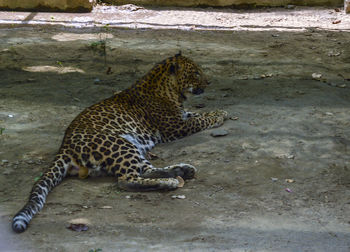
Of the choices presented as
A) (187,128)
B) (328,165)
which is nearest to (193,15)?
(187,128)

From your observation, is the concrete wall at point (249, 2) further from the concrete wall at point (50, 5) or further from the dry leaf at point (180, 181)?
the dry leaf at point (180, 181)

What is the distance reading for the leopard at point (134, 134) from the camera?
191 inches

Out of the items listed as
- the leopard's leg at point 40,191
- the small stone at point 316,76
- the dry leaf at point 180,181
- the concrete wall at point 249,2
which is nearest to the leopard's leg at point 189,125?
the dry leaf at point 180,181

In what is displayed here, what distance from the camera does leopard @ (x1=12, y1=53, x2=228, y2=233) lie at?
16.0 feet

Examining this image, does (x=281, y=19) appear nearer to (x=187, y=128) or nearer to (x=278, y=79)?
(x=278, y=79)

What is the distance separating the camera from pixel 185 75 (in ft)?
21.6

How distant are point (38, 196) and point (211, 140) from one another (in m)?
2.31

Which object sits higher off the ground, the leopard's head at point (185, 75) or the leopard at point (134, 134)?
the leopard's head at point (185, 75)

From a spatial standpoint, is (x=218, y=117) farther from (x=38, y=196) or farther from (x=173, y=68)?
(x=38, y=196)

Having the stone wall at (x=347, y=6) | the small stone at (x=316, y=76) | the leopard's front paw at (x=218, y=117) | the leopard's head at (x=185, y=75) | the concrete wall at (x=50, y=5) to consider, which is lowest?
the leopard's front paw at (x=218, y=117)

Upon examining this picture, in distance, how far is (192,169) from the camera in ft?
16.7

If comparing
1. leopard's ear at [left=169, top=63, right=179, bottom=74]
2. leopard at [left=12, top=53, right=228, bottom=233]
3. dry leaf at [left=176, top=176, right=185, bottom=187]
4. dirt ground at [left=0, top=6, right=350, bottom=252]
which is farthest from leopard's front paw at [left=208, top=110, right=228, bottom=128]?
dry leaf at [left=176, top=176, right=185, bottom=187]

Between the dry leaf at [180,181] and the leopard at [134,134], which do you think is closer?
the leopard at [134,134]

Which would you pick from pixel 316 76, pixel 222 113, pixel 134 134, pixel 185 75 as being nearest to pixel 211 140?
pixel 222 113
